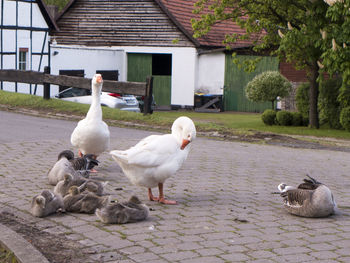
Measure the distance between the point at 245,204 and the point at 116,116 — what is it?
38.4 ft

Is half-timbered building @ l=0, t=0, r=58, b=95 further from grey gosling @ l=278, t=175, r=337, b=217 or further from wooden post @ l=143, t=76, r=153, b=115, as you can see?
grey gosling @ l=278, t=175, r=337, b=217

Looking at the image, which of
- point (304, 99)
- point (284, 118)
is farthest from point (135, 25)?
point (284, 118)

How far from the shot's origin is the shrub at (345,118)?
Result: 70.7 feet

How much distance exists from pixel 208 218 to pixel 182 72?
1062 inches

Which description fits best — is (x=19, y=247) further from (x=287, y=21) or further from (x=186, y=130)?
(x=287, y=21)

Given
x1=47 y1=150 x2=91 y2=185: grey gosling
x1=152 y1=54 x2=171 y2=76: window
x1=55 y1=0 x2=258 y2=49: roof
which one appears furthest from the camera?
x1=152 y1=54 x2=171 y2=76: window

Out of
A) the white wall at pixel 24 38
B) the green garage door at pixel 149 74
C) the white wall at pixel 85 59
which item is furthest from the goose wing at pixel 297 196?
the green garage door at pixel 149 74

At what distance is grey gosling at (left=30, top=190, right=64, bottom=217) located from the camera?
6480 mm

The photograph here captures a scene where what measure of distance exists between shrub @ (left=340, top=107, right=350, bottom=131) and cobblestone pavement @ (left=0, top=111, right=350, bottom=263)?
33.8ft

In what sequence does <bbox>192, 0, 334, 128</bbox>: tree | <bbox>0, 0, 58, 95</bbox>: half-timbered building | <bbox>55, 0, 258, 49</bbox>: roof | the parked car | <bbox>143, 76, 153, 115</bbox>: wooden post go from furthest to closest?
<bbox>55, 0, 258, 49</bbox>: roof
<bbox>0, 0, 58, 95</bbox>: half-timbered building
the parked car
<bbox>192, 0, 334, 128</bbox>: tree
<bbox>143, 76, 153, 115</bbox>: wooden post

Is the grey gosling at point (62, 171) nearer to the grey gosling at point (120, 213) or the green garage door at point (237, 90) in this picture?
the grey gosling at point (120, 213)

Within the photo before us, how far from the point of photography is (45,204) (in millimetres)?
6488

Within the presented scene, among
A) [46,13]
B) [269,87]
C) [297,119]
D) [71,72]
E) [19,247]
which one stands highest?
[46,13]

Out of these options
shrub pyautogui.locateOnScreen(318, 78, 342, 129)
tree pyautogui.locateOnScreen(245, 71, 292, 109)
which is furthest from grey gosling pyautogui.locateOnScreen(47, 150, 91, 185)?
tree pyautogui.locateOnScreen(245, 71, 292, 109)
